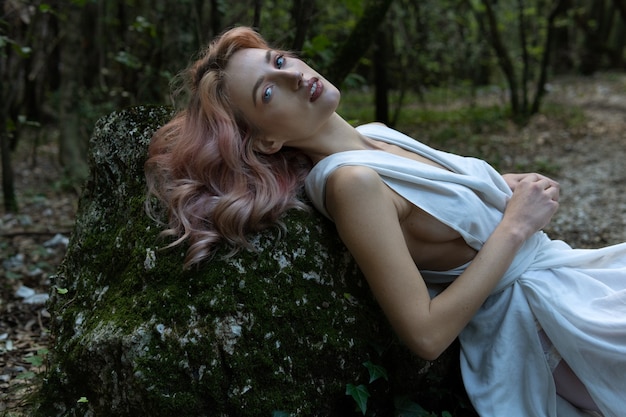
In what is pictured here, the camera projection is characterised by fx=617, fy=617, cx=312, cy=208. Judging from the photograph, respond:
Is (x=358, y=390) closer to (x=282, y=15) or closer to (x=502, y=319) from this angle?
(x=502, y=319)

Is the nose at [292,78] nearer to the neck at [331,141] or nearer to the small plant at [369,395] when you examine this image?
the neck at [331,141]

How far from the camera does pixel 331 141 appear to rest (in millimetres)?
2311

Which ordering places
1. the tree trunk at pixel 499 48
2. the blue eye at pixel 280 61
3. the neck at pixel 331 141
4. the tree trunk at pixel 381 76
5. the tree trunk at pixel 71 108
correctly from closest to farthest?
the blue eye at pixel 280 61, the neck at pixel 331 141, the tree trunk at pixel 71 108, the tree trunk at pixel 381 76, the tree trunk at pixel 499 48

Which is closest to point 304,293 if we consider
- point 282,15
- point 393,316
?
point 393,316

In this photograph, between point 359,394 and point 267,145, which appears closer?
point 359,394

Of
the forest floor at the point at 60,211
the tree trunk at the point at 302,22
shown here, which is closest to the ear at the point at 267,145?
the forest floor at the point at 60,211

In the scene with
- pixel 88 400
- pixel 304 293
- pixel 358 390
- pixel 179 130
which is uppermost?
pixel 179 130

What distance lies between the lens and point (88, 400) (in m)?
2.10

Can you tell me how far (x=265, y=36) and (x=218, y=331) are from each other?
3483 millimetres

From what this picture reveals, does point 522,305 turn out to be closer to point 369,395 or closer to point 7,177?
point 369,395

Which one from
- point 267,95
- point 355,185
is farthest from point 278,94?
point 355,185

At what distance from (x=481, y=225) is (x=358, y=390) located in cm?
73

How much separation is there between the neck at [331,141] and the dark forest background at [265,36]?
83 centimetres

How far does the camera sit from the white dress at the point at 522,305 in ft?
6.87
